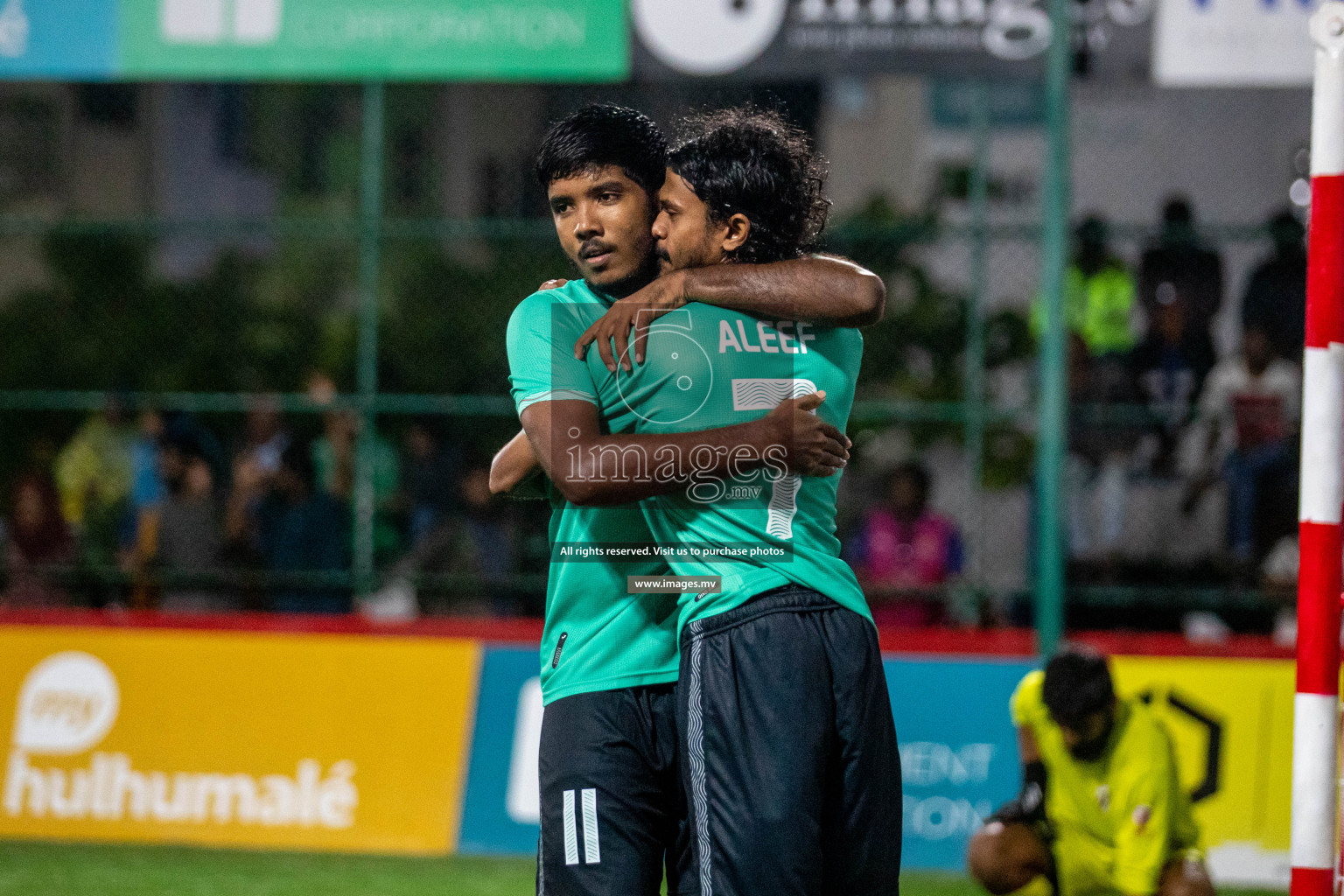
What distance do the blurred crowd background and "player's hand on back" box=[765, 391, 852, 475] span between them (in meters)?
3.12

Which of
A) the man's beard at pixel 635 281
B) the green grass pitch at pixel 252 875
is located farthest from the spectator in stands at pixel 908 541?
the man's beard at pixel 635 281

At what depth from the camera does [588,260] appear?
2861mm

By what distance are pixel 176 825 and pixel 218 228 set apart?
293 cm

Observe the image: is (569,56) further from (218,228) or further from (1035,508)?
(1035,508)

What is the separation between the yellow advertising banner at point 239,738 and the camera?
612 cm

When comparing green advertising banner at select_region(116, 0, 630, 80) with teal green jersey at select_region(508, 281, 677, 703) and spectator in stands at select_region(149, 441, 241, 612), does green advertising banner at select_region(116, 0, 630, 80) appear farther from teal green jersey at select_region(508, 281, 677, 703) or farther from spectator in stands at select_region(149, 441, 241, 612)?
teal green jersey at select_region(508, 281, 677, 703)

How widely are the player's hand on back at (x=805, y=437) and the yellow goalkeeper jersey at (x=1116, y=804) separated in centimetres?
249

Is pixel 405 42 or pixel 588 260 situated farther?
pixel 405 42

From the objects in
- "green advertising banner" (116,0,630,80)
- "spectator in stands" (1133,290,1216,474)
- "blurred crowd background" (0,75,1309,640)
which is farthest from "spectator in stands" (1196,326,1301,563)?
"green advertising banner" (116,0,630,80)

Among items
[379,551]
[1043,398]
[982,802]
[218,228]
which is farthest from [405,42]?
[982,802]

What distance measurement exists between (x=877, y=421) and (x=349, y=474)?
2.92 meters

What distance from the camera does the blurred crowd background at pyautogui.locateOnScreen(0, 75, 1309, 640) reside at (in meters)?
7.28

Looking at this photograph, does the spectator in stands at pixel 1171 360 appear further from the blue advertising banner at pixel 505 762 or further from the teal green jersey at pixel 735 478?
the teal green jersey at pixel 735 478

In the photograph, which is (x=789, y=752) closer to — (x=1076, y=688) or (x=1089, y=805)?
(x=1076, y=688)
